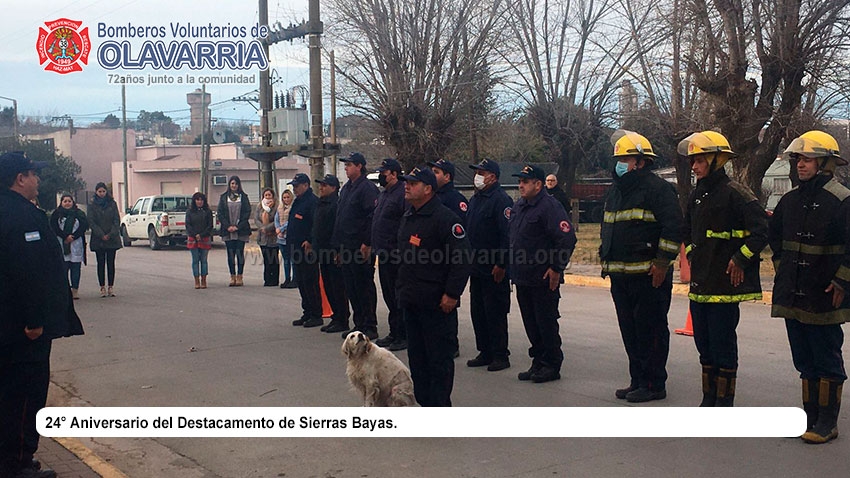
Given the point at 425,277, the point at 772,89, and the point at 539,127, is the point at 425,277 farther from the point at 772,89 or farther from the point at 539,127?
the point at 539,127

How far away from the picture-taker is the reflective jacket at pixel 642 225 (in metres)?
6.94

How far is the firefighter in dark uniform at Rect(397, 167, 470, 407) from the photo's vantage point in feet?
22.0

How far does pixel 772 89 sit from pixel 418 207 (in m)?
13.4

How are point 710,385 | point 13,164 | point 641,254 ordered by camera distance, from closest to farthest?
point 13,164 < point 710,385 < point 641,254

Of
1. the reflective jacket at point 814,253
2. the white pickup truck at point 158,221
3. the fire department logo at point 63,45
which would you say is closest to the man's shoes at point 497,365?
the reflective jacket at point 814,253

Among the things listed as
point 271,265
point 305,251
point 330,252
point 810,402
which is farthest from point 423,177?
point 271,265

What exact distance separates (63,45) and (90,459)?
62.9 feet

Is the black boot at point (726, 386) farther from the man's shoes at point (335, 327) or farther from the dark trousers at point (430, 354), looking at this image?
the man's shoes at point (335, 327)

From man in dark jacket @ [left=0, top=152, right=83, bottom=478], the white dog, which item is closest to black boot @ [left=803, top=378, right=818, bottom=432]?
the white dog

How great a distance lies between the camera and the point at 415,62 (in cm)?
2797

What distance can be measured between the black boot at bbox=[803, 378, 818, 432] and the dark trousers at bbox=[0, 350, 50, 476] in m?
5.13

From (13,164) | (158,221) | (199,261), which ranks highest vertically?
(13,164)

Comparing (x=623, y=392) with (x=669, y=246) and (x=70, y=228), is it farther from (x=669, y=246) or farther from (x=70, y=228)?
(x=70, y=228)

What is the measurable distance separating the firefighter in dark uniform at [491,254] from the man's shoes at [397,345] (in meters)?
1.20
